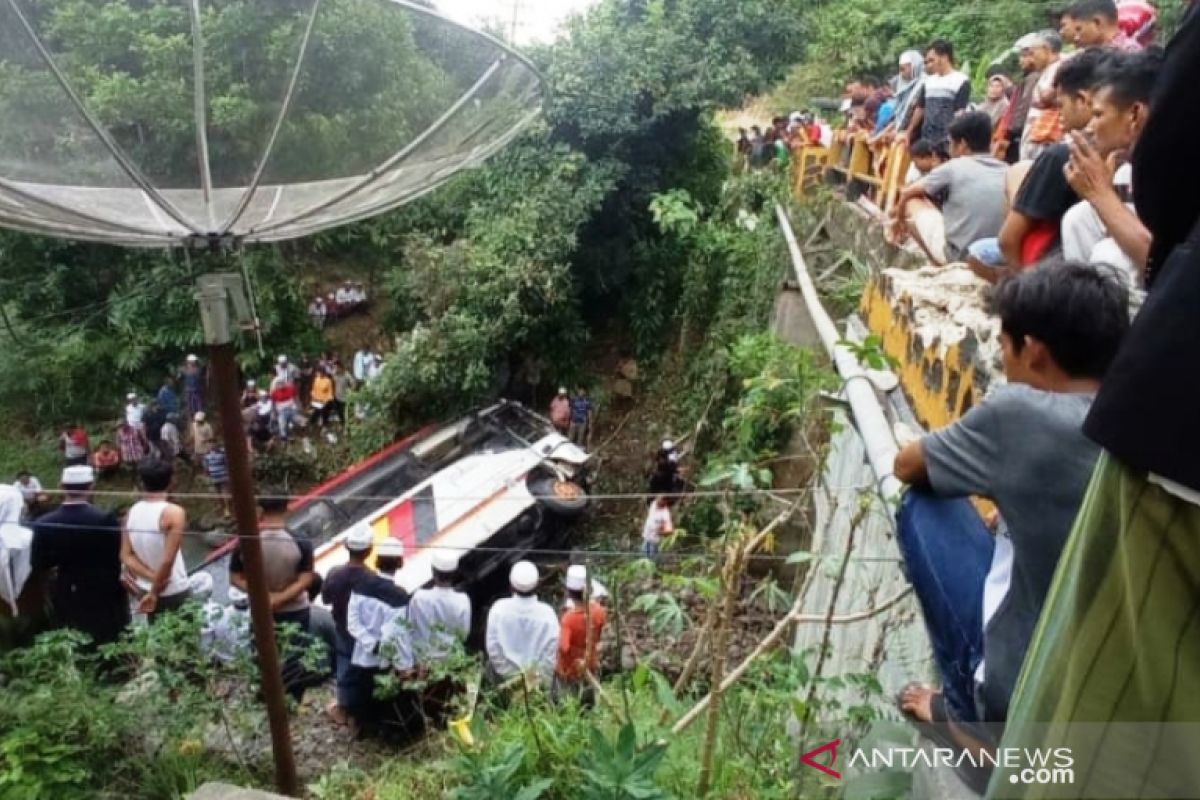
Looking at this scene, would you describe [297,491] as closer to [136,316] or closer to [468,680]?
[136,316]

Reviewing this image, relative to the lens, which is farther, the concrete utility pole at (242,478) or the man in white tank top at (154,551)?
the man in white tank top at (154,551)

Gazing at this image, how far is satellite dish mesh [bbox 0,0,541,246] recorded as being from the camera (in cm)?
310

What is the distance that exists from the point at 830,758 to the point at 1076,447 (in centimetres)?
135

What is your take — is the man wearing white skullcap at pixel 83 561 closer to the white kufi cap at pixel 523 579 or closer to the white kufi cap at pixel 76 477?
the white kufi cap at pixel 76 477

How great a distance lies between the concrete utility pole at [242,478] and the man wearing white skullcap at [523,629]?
4.74ft

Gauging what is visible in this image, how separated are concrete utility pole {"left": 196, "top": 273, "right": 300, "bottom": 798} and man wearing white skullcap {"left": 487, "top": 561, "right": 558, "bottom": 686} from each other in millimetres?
1444

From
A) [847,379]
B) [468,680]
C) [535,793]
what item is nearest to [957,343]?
[847,379]

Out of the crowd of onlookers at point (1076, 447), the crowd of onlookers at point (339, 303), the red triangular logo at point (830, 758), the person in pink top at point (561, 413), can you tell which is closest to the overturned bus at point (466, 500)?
the person in pink top at point (561, 413)

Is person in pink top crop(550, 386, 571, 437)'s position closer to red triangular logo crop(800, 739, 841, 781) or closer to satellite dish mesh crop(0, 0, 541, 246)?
satellite dish mesh crop(0, 0, 541, 246)

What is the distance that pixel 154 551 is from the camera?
15.3ft

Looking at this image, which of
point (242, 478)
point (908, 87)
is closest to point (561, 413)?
point (908, 87)

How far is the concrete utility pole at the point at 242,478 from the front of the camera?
330 cm

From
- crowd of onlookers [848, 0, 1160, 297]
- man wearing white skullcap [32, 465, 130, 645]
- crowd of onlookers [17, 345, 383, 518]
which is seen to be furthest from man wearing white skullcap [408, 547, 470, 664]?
crowd of onlookers [17, 345, 383, 518]

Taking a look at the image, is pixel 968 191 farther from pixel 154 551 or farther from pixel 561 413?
pixel 561 413
